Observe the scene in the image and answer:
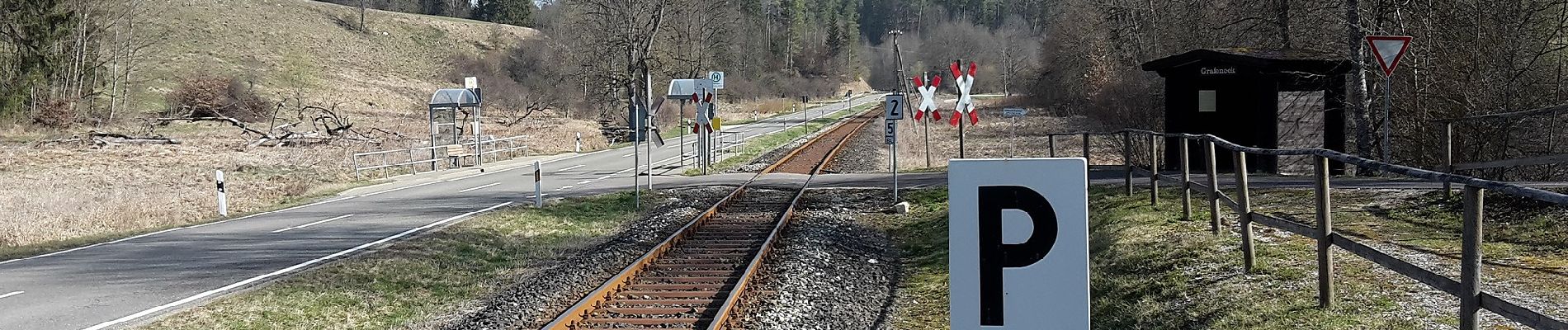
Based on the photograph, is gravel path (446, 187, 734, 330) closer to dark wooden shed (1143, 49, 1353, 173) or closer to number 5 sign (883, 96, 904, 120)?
number 5 sign (883, 96, 904, 120)

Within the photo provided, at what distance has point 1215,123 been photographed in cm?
1822

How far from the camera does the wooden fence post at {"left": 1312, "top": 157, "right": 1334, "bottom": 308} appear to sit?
6670 millimetres

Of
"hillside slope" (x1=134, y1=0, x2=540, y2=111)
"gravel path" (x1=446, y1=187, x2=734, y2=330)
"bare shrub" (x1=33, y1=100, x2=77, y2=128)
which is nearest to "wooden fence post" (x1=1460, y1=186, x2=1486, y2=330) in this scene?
"gravel path" (x1=446, y1=187, x2=734, y2=330)

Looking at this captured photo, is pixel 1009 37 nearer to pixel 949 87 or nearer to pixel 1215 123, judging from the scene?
pixel 949 87

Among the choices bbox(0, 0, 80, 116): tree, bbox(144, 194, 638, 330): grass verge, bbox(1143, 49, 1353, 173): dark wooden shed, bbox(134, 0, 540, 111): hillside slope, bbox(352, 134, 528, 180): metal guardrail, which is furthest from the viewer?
bbox(134, 0, 540, 111): hillside slope

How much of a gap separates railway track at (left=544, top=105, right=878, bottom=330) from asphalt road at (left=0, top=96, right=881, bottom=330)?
3.75m

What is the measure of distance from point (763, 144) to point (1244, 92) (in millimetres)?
25745

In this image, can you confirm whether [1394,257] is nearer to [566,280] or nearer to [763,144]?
[566,280]

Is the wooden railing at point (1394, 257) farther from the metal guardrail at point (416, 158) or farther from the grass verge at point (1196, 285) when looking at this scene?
the metal guardrail at point (416, 158)

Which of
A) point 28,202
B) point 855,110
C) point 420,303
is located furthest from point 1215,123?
point 855,110

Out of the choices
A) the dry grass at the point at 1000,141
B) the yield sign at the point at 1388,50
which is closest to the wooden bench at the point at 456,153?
the dry grass at the point at 1000,141

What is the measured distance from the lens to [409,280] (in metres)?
12.1

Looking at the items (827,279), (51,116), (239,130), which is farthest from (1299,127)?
(51,116)

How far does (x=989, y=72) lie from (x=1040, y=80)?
3896cm
